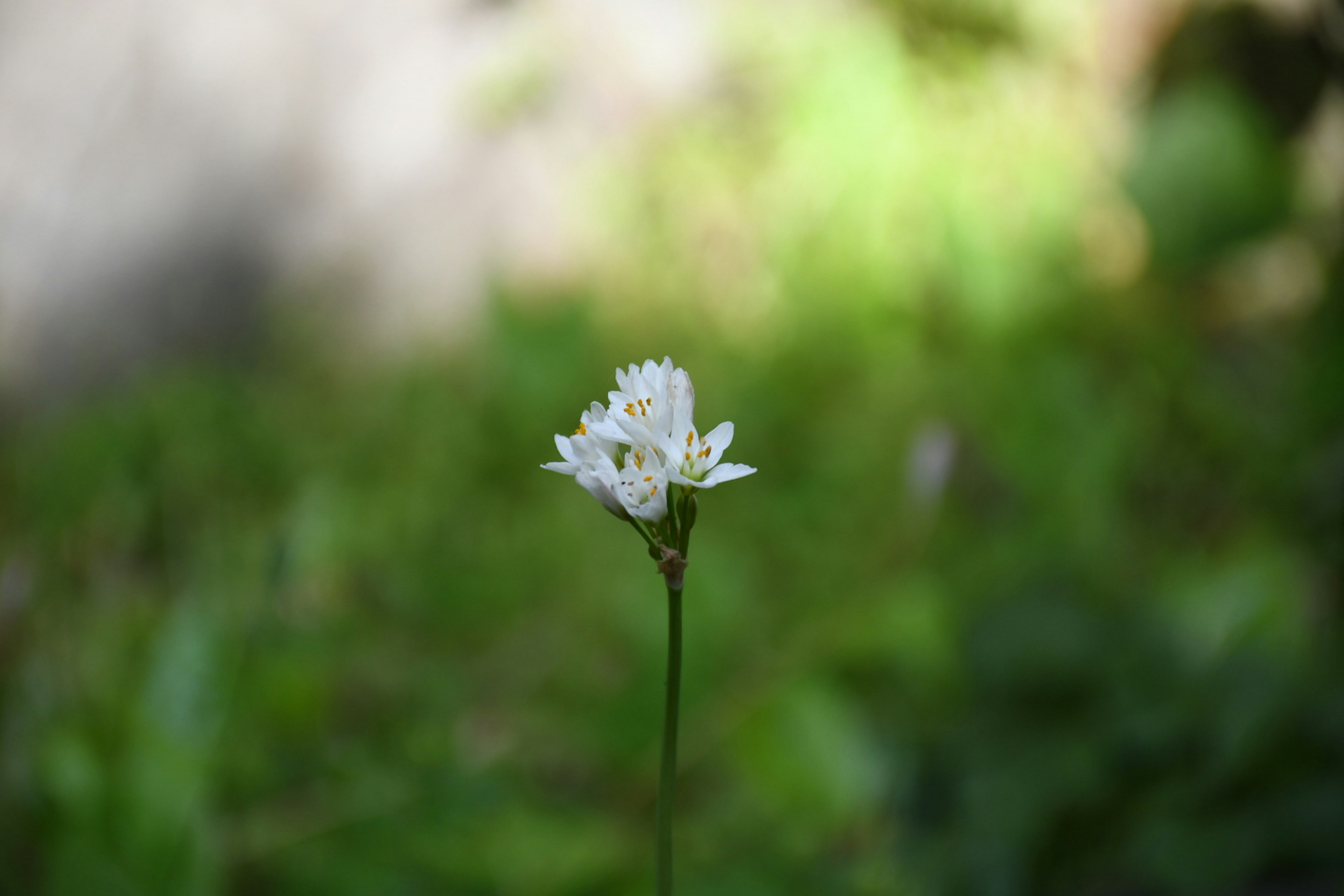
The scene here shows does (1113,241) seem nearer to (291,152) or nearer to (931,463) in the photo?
(931,463)

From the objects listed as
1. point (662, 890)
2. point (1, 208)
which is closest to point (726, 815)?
point (662, 890)

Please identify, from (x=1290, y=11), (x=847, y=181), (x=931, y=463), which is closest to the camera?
(x=931, y=463)

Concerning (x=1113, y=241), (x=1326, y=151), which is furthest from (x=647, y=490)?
(x=1326, y=151)

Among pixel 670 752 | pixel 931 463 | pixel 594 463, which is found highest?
pixel 931 463

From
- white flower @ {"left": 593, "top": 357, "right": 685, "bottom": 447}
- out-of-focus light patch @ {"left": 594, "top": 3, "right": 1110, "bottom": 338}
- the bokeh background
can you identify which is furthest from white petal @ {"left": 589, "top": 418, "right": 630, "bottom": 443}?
out-of-focus light patch @ {"left": 594, "top": 3, "right": 1110, "bottom": 338}

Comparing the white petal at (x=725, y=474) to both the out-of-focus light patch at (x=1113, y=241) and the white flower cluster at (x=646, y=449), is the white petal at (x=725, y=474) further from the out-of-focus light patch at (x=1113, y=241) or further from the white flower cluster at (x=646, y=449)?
the out-of-focus light patch at (x=1113, y=241)

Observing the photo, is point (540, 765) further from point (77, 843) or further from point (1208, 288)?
point (1208, 288)
